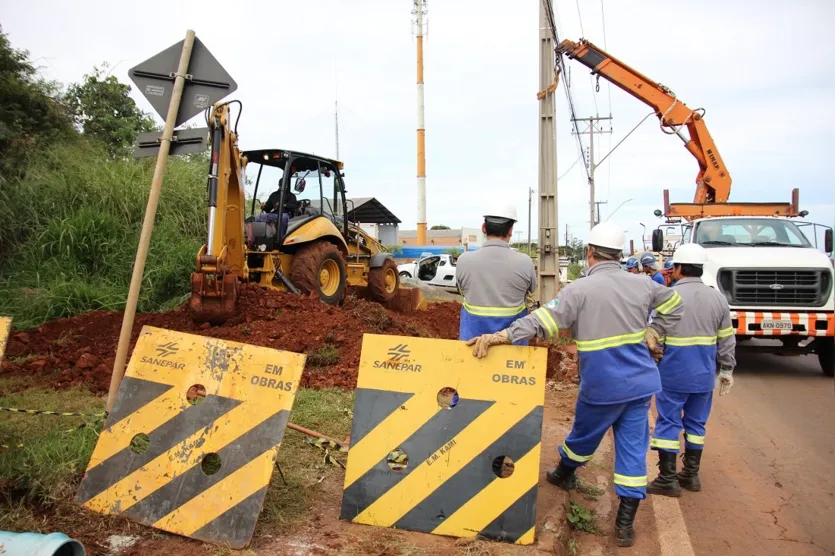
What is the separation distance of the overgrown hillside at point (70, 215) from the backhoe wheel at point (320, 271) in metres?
2.51

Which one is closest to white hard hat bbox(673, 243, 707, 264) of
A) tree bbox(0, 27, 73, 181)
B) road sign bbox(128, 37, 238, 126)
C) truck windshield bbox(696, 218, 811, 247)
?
road sign bbox(128, 37, 238, 126)

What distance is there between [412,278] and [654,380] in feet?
71.7

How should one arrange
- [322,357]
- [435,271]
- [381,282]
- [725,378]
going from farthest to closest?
[435,271] → [381,282] → [322,357] → [725,378]

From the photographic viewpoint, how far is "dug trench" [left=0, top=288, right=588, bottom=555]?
3418 mm

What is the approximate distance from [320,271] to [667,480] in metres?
6.75

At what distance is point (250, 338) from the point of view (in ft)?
26.4

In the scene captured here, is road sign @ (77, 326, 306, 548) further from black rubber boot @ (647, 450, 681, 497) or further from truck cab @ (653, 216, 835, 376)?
truck cab @ (653, 216, 835, 376)

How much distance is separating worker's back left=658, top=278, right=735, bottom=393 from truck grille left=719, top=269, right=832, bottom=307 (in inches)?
190

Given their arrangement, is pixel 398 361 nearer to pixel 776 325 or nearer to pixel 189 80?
pixel 189 80

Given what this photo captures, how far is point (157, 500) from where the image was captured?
11.6 ft

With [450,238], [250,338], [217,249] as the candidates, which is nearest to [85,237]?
[217,249]

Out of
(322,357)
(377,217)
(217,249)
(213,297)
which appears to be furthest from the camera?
(377,217)

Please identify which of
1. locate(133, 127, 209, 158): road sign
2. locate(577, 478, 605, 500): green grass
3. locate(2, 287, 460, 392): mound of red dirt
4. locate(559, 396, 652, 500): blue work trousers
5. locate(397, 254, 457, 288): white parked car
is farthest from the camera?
locate(397, 254, 457, 288): white parked car

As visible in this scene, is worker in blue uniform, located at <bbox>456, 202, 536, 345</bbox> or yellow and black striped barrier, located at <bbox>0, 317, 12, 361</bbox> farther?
worker in blue uniform, located at <bbox>456, 202, 536, 345</bbox>
